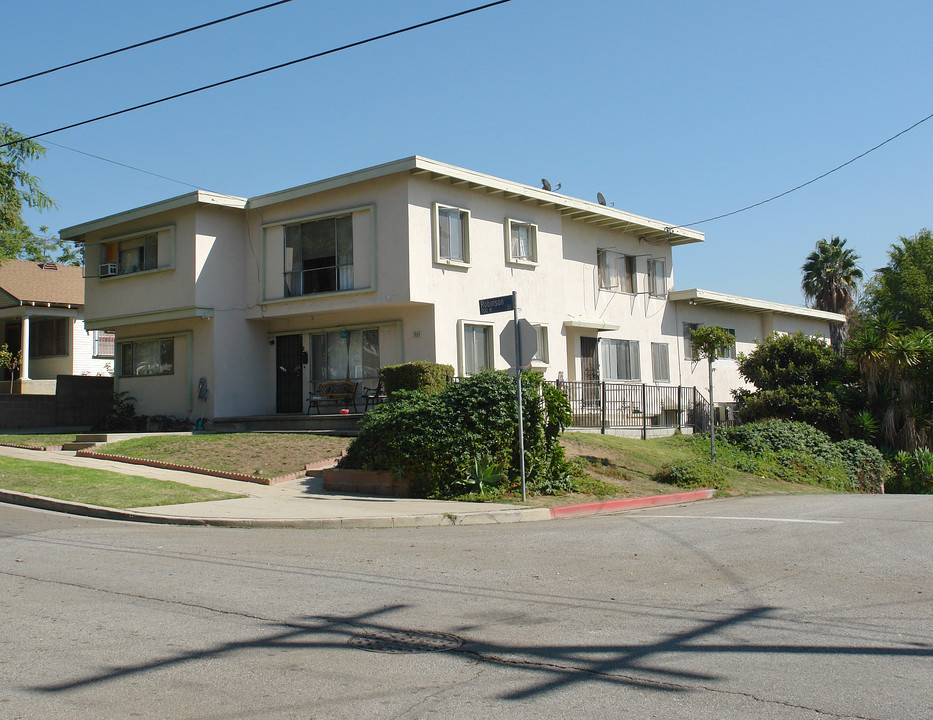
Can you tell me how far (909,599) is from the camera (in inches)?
277

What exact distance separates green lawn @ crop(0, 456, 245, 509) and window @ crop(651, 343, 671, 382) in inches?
739

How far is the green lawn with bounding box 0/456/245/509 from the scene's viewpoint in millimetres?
13352

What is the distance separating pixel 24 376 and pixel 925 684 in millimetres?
34812

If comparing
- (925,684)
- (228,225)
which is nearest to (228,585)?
(925,684)

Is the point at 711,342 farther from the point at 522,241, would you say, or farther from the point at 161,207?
the point at 161,207

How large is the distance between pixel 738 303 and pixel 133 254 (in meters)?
21.4

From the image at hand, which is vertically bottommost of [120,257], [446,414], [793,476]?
[793,476]

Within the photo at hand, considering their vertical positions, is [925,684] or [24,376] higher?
[24,376]

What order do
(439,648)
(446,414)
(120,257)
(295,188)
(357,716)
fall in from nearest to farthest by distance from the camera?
(357,716) → (439,648) → (446,414) → (295,188) → (120,257)

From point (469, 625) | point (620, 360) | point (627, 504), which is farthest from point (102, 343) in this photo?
point (469, 625)

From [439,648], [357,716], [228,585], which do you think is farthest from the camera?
[228,585]

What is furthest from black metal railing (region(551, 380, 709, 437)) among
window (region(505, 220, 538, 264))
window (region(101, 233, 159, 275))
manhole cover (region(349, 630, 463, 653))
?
manhole cover (region(349, 630, 463, 653))

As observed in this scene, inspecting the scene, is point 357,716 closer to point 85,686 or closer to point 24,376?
point 85,686

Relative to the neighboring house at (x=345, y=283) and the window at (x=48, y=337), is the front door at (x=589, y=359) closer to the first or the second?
the neighboring house at (x=345, y=283)
